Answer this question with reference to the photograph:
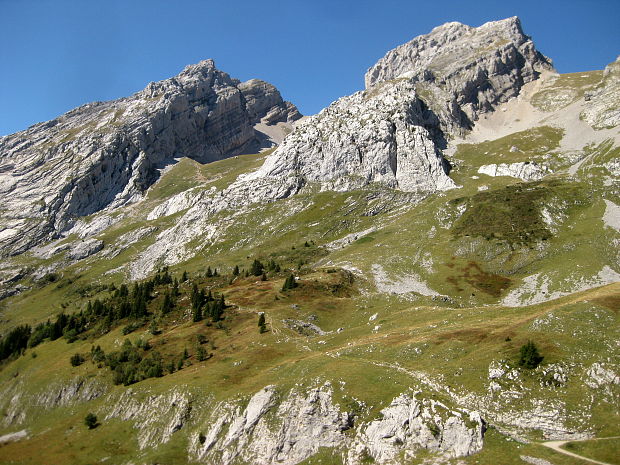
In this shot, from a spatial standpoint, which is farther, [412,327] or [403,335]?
[412,327]

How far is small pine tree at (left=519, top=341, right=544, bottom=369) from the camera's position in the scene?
41.3 m

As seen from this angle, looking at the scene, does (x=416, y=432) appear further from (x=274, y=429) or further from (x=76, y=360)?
(x=76, y=360)

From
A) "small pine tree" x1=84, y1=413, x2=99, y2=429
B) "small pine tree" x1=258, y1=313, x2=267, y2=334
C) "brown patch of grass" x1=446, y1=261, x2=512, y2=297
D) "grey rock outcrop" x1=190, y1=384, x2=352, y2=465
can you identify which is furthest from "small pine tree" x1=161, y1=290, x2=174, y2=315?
"brown patch of grass" x1=446, y1=261, x2=512, y2=297

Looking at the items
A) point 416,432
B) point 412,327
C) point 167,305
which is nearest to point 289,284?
point 167,305

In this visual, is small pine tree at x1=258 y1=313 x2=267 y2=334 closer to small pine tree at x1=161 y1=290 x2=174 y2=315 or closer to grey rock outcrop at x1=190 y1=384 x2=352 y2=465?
grey rock outcrop at x1=190 y1=384 x2=352 y2=465

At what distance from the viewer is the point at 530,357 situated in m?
41.3

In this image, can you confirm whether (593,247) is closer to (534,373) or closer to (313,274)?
(313,274)

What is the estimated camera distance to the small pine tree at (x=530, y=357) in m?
41.3

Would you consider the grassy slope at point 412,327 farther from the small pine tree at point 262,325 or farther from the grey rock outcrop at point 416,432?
the grey rock outcrop at point 416,432

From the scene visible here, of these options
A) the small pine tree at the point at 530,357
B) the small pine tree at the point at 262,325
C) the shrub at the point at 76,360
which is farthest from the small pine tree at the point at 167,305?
the small pine tree at the point at 530,357

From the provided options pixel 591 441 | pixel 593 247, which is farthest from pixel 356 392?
pixel 593 247

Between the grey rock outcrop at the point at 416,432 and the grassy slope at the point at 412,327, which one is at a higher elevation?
the grassy slope at the point at 412,327

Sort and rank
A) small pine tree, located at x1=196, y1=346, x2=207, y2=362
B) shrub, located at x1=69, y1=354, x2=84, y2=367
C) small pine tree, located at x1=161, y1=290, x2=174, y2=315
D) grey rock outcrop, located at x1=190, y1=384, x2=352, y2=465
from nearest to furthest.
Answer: grey rock outcrop, located at x1=190, y1=384, x2=352, y2=465 → small pine tree, located at x1=196, y1=346, x2=207, y2=362 → shrub, located at x1=69, y1=354, x2=84, y2=367 → small pine tree, located at x1=161, y1=290, x2=174, y2=315

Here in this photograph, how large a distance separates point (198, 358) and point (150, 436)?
1781 cm
